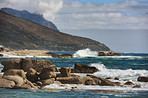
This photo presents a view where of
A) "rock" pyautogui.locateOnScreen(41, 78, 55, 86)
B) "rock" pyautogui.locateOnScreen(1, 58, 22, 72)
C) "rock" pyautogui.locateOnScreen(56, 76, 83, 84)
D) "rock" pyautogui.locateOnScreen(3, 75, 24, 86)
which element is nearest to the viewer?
"rock" pyautogui.locateOnScreen(3, 75, 24, 86)

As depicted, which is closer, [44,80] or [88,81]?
[44,80]

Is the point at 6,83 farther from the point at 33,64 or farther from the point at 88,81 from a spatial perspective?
the point at 33,64

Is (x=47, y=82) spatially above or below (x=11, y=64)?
below

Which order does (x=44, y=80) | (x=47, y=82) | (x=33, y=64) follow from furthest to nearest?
(x=33, y=64)
(x=44, y=80)
(x=47, y=82)

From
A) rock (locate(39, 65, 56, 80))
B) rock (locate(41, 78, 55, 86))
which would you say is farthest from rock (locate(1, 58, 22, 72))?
rock (locate(41, 78, 55, 86))

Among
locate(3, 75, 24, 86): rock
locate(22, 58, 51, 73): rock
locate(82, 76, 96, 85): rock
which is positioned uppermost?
locate(22, 58, 51, 73): rock

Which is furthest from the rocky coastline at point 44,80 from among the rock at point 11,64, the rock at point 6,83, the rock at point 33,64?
the rock at point 11,64

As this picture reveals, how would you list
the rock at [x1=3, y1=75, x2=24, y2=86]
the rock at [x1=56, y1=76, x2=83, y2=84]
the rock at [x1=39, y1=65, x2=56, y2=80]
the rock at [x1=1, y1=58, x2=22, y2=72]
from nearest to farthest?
the rock at [x1=3, y1=75, x2=24, y2=86] → the rock at [x1=56, y1=76, x2=83, y2=84] → the rock at [x1=39, y1=65, x2=56, y2=80] → the rock at [x1=1, y1=58, x2=22, y2=72]

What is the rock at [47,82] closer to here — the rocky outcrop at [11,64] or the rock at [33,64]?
the rock at [33,64]

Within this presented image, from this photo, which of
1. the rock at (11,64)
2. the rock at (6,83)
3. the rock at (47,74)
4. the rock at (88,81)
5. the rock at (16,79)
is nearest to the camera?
the rock at (6,83)

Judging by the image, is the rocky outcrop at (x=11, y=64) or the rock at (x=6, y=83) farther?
the rocky outcrop at (x=11, y=64)

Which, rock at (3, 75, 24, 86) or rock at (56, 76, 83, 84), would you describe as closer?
rock at (3, 75, 24, 86)

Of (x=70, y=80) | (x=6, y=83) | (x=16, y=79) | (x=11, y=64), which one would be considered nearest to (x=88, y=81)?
(x=70, y=80)

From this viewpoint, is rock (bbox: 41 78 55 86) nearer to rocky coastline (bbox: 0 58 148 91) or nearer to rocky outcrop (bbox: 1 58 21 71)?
rocky coastline (bbox: 0 58 148 91)
